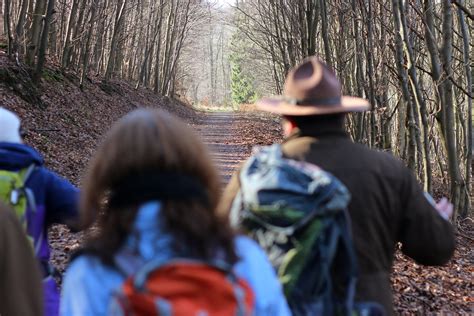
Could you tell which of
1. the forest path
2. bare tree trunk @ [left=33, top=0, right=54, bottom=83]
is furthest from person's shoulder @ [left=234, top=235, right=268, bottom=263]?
bare tree trunk @ [left=33, top=0, right=54, bottom=83]

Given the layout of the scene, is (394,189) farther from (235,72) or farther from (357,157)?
(235,72)

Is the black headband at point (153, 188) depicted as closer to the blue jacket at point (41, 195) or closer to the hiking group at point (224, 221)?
the hiking group at point (224, 221)

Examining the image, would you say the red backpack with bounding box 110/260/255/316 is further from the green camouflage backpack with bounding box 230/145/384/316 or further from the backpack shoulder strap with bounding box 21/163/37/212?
the backpack shoulder strap with bounding box 21/163/37/212

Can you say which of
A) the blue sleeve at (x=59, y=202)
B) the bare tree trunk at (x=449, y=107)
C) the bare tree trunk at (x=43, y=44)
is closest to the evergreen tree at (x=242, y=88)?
the bare tree trunk at (x=43, y=44)

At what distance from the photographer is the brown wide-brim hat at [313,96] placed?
2561 mm

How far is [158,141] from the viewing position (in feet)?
5.74

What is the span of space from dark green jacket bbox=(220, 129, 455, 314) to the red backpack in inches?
30.1

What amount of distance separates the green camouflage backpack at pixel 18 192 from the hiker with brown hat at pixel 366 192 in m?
1.07

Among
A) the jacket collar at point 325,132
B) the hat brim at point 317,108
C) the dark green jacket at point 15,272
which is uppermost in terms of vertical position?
the hat brim at point 317,108

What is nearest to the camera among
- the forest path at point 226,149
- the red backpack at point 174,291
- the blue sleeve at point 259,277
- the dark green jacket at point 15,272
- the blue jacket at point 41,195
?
the red backpack at point 174,291

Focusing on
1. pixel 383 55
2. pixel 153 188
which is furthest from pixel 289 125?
pixel 383 55

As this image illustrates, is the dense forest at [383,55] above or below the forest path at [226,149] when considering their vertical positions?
above

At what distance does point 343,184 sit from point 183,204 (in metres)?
0.96

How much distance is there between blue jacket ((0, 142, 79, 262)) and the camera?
2771mm
